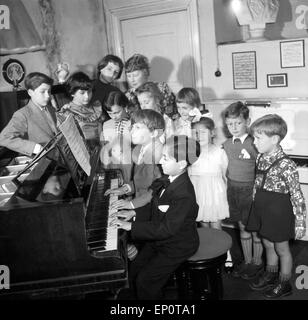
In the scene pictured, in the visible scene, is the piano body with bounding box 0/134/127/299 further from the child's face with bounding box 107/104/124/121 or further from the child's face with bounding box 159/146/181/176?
the child's face with bounding box 107/104/124/121

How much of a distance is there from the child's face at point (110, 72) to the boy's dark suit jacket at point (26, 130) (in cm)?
77

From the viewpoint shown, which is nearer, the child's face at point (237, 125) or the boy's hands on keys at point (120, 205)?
the boy's hands on keys at point (120, 205)

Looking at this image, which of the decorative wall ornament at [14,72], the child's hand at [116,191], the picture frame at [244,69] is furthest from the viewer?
the decorative wall ornament at [14,72]

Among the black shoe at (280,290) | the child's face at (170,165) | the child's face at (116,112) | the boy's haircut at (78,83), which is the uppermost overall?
the boy's haircut at (78,83)

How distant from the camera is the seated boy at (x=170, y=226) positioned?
2633 mm

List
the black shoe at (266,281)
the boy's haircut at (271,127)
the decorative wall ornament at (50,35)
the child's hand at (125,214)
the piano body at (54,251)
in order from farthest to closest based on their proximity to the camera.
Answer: the decorative wall ornament at (50,35)
the black shoe at (266,281)
the boy's haircut at (271,127)
the child's hand at (125,214)
the piano body at (54,251)

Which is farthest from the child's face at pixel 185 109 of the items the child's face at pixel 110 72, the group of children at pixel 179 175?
the child's face at pixel 110 72

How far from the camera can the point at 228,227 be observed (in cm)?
461

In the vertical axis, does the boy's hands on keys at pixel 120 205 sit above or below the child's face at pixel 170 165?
below

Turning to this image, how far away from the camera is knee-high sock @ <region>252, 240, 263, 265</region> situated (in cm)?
356

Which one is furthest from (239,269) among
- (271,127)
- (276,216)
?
(271,127)

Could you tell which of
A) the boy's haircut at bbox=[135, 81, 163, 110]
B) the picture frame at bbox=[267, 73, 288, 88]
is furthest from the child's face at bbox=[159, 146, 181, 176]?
the picture frame at bbox=[267, 73, 288, 88]

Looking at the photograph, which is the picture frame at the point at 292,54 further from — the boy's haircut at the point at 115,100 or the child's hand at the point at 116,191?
the child's hand at the point at 116,191

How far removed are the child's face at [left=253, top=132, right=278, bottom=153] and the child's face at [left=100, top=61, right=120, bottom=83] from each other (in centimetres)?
151
